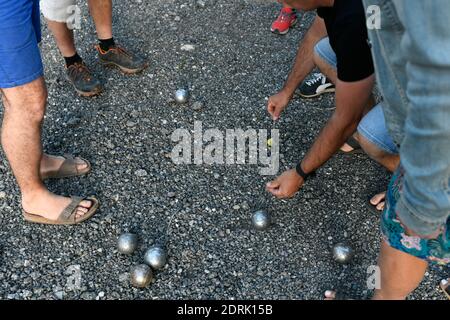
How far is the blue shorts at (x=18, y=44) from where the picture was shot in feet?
9.18

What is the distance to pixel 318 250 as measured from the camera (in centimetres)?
347

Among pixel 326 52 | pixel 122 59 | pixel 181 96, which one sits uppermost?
pixel 326 52

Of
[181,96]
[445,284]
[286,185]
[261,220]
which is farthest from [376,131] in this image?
[181,96]

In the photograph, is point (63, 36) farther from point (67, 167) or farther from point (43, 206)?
point (43, 206)

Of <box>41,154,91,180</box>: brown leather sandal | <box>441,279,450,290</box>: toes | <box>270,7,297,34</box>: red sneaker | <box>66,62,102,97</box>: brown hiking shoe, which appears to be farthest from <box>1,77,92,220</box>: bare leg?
<box>270,7,297,34</box>: red sneaker

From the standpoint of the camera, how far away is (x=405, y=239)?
89.6 inches

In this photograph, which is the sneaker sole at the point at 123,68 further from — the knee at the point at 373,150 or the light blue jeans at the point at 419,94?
the light blue jeans at the point at 419,94

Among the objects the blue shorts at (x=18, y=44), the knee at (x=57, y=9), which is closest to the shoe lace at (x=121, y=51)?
the knee at (x=57, y=9)

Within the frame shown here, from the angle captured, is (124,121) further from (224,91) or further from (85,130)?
(224,91)

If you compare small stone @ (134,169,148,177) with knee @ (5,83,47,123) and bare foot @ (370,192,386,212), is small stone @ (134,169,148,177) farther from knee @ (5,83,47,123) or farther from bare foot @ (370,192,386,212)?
bare foot @ (370,192,386,212)

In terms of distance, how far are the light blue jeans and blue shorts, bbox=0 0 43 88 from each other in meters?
2.03

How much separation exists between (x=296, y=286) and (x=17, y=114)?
215cm

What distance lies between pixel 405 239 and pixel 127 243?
1868 mm

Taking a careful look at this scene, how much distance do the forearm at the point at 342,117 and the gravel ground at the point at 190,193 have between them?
0.66 meters
